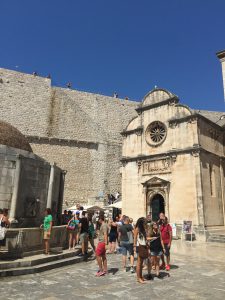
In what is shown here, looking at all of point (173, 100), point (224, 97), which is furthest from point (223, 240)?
point (173, 100)

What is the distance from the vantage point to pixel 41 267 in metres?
6.82

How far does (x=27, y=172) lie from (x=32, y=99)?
31.9m

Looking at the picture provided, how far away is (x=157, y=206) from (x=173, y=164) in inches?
139

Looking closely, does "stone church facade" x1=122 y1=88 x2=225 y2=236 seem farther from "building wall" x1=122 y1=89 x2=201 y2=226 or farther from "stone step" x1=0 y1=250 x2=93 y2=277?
"stone step" x1=0 y1=250 x2=93 y2=277

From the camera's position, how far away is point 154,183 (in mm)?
20250

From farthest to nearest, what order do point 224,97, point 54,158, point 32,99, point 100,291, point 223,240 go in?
Result: point 32,99, point 54,158, point 224,97, point 223,240, point 100,291

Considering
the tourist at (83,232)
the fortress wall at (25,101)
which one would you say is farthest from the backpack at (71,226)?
the fortress wall at (25,101)

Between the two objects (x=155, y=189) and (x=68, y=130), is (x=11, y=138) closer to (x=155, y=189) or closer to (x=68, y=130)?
(x=155, y=189)

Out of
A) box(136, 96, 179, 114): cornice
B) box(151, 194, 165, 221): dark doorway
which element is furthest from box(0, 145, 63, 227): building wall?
box(136, 96, 179, 114): cornice

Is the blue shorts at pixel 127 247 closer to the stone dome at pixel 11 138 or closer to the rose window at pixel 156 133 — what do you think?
the stone dome at pixel 11 138

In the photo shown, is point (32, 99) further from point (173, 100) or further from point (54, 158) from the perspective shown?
point (173, 100)

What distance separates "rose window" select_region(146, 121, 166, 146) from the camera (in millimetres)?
20875

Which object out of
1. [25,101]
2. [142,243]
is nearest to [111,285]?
[142,243]

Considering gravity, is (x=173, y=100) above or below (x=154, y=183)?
above
